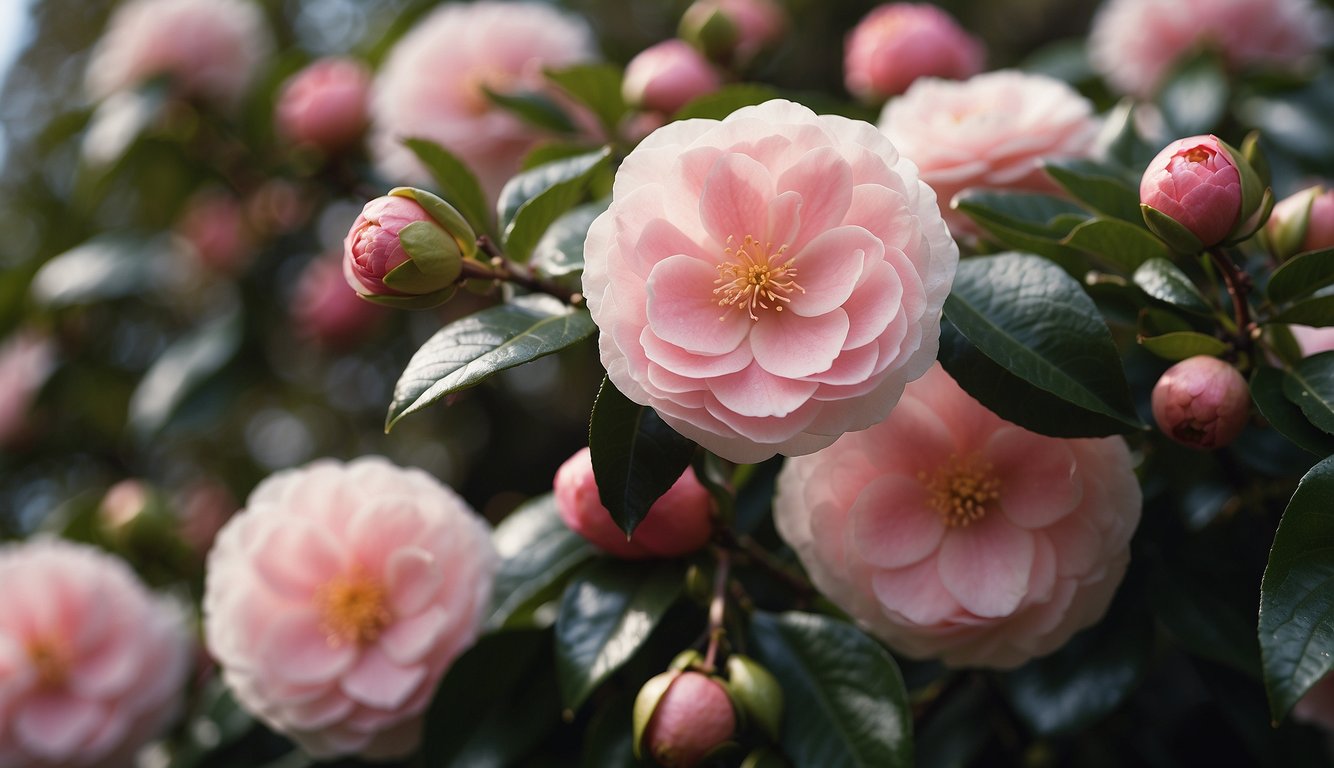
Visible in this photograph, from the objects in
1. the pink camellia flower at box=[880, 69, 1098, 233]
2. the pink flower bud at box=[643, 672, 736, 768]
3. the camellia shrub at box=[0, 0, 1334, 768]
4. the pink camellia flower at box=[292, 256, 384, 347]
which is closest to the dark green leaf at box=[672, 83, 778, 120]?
the camellia shrub at box=[0, 0, 1334, 768]

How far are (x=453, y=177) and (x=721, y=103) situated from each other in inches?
9.2

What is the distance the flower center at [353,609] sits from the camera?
0.88 m

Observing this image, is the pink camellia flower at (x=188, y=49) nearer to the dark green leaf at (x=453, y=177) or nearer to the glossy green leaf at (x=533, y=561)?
the dark green leaf at (x=453, y=177)

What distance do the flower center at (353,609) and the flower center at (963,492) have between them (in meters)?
0.47

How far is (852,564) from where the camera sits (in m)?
0.71

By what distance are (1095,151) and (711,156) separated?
1.56 ft

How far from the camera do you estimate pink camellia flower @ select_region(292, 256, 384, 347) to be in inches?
60.1

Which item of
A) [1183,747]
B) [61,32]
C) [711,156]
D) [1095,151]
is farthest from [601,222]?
[61,32]

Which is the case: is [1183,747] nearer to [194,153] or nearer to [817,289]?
[817,289]

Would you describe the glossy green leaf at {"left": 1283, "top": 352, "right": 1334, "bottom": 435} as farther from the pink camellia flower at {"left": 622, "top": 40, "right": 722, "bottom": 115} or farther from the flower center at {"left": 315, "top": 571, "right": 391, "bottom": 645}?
the flower center at {"left": 315, "top": 571, "right": 391, "bottom": 645}

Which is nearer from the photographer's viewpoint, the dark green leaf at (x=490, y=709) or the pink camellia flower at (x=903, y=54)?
the dark green leaf at (x=490, y=709)

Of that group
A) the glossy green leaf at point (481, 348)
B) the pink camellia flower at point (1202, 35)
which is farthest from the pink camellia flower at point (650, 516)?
the pink camellia flower at point (1202, 35)

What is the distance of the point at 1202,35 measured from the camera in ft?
4.11

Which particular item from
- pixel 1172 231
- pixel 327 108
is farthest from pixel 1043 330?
pixel 327 108
